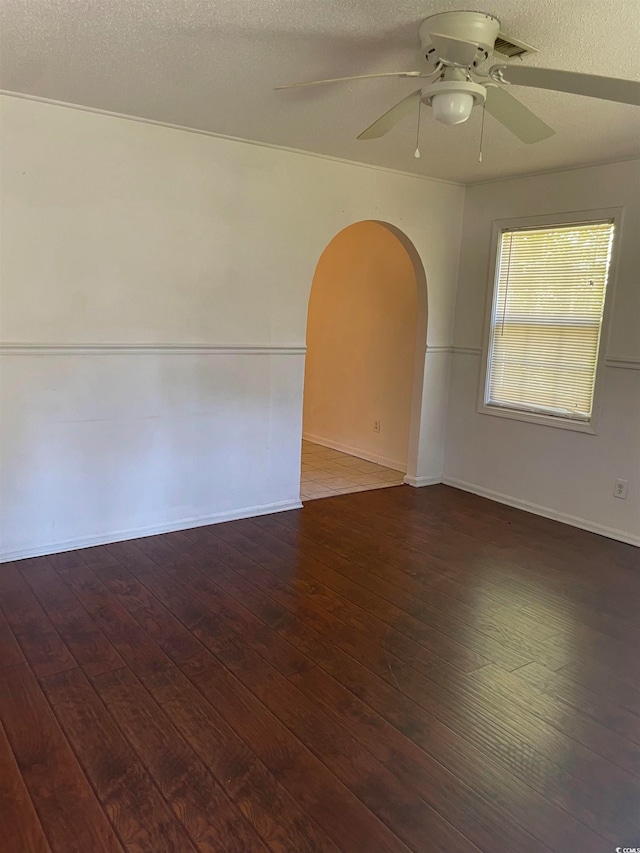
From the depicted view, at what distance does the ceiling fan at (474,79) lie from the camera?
191 centimetres

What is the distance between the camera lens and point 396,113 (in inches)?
88.5

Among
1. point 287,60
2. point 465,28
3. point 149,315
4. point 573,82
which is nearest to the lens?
point 573,82

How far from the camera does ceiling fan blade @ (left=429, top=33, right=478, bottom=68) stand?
6.41 feet

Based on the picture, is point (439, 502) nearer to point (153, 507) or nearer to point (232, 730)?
point (153, 507)

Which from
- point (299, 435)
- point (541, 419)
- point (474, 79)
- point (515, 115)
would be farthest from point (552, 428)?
point (474, 79)

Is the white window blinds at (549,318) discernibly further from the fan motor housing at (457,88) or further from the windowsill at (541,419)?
the fan motor housing at (457,88)

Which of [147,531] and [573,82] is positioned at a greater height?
[573,82]

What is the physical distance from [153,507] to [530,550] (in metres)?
2.24

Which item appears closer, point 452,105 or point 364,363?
point 452,105

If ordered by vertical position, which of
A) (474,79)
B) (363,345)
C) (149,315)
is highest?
(474,79)

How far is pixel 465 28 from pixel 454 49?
71 mm

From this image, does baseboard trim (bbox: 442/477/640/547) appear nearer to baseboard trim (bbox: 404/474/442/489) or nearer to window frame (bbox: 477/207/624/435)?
baseboard trim (bbox: 404/474/442/489)

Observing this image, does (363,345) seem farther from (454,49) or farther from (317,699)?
(317,699)

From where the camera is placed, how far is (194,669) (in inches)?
91.9
